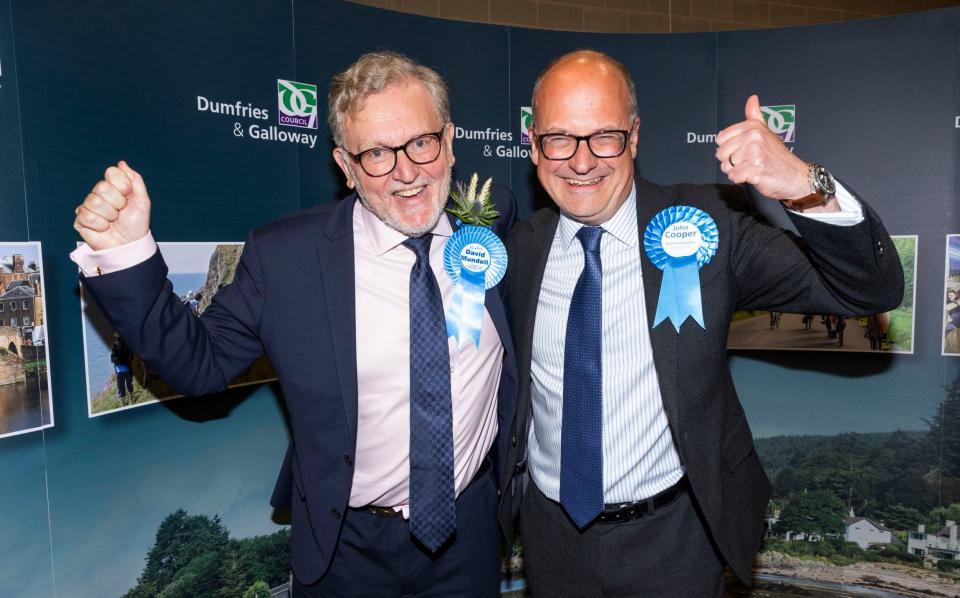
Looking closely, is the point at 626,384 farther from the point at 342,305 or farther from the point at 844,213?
the point at 342,305

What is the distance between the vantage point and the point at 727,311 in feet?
5.75

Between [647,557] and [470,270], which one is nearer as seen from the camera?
[647,557]

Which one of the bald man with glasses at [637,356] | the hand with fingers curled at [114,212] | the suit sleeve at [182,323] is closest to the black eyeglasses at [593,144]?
the bald man with glasses at [637,356]

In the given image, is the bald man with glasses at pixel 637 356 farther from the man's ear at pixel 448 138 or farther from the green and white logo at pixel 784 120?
the green and white logo at pixel 784 120

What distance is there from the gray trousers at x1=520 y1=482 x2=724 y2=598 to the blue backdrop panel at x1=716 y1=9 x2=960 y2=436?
2257 millimetres

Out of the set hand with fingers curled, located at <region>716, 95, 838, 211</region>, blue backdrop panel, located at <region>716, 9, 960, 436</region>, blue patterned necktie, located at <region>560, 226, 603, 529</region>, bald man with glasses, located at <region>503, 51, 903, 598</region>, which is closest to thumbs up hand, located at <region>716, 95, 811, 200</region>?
hand with fingers curled, located at <region>716, 95, 838, 211</region>

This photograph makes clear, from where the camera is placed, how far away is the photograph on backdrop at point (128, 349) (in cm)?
235

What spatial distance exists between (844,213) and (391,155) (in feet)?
3.77

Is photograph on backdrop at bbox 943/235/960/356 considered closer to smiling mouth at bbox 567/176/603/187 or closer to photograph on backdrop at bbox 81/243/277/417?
smiling mouth at bbox 567/176/603/187

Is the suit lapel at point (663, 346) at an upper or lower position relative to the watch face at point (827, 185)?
lower

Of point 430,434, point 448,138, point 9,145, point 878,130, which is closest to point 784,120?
point 878,130

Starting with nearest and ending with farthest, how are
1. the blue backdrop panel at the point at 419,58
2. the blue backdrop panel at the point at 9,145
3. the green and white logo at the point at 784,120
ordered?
the blue backdrop panel at the point at 9,145 → the blue backdrop panel at the point at 419,58 → the green and white logo at the point at 784,120

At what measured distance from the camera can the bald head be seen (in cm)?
180

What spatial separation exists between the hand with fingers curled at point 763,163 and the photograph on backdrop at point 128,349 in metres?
2.00
